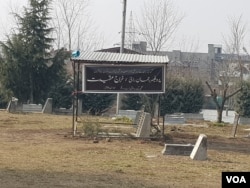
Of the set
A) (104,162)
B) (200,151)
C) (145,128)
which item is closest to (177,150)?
(200,151)

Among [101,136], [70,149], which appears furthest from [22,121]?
[70,149]

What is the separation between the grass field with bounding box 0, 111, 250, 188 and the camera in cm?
973

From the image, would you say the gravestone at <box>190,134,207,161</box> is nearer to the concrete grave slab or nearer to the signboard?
the concrete grave slab

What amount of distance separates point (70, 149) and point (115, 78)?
414cm

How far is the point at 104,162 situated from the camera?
12094mm

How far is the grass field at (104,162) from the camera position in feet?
31.9

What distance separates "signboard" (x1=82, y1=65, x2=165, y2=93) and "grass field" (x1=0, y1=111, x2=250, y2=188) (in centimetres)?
172

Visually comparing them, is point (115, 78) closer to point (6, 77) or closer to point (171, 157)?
point (171, 157)

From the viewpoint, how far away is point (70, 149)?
14266 millimetres

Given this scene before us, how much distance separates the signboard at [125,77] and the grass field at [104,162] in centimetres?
172

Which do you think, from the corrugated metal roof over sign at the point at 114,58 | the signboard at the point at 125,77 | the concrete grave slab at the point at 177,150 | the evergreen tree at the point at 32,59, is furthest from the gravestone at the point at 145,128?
the evergreen tree at the point at 32,59

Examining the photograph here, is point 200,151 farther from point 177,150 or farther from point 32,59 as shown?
point 32,59

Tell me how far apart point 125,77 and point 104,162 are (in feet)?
19.8

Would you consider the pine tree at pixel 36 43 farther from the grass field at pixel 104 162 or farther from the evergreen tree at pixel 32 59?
the grass field at pixel 104 162
